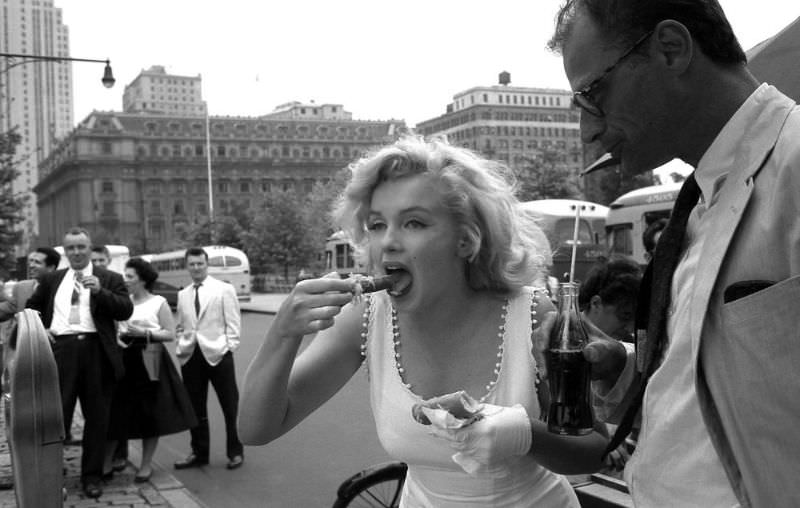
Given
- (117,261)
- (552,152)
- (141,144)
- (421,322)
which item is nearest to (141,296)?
(421,322)

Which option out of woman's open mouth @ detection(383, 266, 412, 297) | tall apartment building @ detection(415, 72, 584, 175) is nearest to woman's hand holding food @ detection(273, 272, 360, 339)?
woman's open mouth @ detection(383, 266, 412, 297)

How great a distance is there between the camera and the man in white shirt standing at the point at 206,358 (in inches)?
327

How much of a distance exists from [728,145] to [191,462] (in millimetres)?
7692

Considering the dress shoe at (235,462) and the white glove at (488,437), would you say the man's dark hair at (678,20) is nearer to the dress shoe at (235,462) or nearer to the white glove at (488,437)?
the white glove at (488,437)

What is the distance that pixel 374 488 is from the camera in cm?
468

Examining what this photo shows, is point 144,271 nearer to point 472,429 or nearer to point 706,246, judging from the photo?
point 472,429

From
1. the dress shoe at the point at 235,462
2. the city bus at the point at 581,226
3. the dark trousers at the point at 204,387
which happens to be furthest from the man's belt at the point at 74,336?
the city bus at the point at 581,226

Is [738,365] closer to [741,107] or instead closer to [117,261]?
[741,107]

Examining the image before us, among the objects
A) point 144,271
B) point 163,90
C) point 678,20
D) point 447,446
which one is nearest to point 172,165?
point 163,90

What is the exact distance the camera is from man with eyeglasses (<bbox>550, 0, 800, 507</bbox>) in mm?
1154

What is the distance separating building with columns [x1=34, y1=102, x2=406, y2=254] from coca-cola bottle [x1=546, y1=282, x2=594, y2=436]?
376 ft

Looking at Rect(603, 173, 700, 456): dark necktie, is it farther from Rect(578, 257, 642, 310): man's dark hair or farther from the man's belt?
the man's belt

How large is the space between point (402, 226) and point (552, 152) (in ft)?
146

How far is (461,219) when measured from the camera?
2.54m
